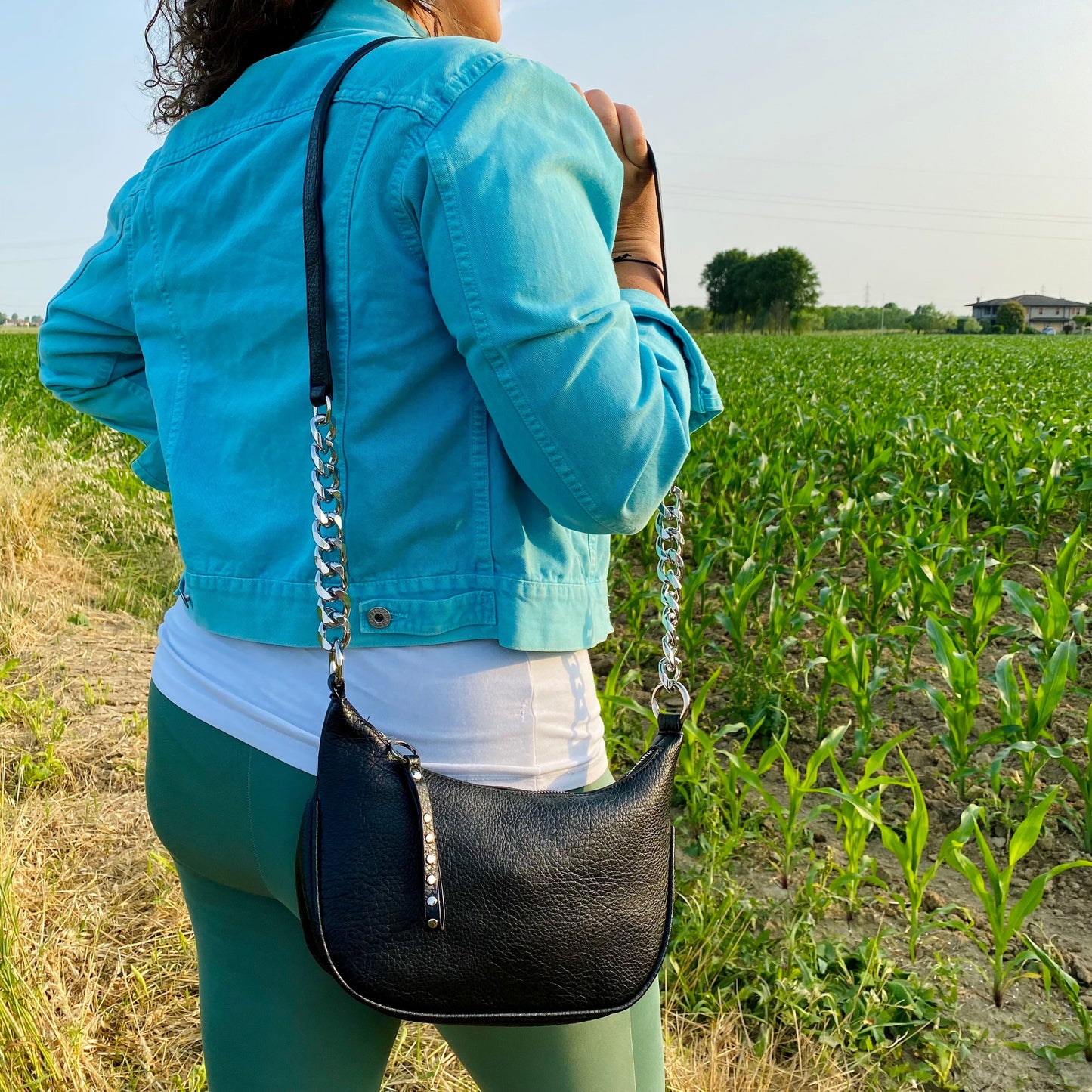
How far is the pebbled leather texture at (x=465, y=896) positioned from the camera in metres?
0.70

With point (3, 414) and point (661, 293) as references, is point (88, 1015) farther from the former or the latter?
point (3, 414)

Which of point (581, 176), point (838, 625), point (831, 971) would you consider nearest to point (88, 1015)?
point (831, 971)

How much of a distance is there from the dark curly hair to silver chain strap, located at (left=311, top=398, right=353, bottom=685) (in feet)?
1.25

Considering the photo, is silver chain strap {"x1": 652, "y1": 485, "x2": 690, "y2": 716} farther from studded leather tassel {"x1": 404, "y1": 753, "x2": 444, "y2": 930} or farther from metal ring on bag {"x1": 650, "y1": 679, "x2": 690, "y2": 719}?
studded leather tassel {"x1": 404, "y1": 753, "x2": 444, "y2": 930}

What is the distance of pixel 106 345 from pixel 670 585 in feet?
2.11

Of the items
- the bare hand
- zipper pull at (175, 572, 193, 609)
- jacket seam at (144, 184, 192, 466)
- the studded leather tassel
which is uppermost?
the bare hand

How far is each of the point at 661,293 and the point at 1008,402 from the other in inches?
371

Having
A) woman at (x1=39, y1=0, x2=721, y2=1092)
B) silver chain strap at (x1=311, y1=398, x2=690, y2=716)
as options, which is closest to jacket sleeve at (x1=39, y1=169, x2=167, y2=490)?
woman at (x1=39, y1=0, x2=721, y2=1092)

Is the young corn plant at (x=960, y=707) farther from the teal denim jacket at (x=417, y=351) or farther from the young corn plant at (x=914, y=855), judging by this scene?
the teal denim jacket at (x=417, y=351)

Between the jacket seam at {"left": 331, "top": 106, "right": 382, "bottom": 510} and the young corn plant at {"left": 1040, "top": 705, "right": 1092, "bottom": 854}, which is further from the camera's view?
the young corn plant at {"left": 1040, "top": 705, "right": 1092, "bottom": 854}

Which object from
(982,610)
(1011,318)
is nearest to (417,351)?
(982,610)

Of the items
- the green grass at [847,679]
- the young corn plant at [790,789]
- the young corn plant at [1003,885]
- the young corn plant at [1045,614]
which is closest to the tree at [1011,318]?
the green grass at [847,679]

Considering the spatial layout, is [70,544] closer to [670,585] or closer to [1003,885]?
[1003,885]

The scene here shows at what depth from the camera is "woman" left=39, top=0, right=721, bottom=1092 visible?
0.71m
